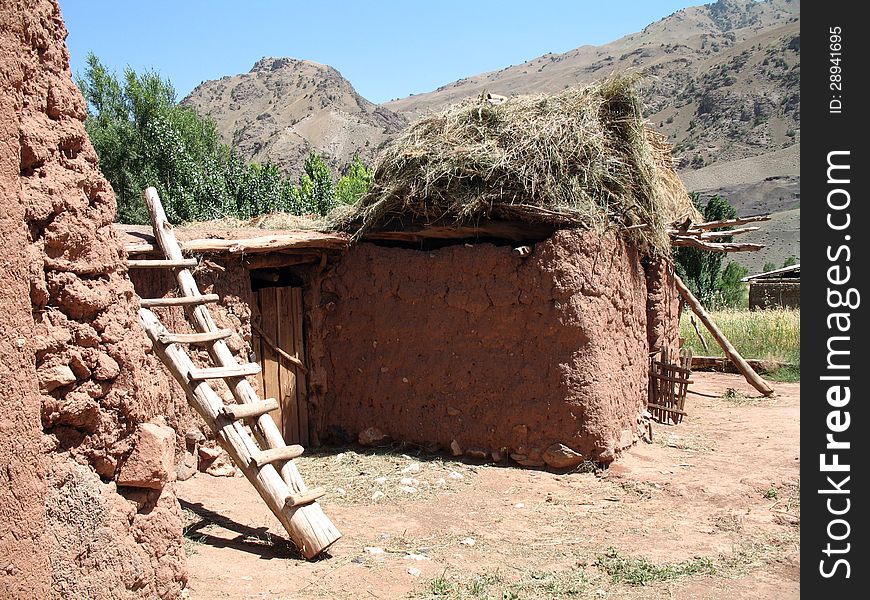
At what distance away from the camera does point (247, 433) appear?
5.42m

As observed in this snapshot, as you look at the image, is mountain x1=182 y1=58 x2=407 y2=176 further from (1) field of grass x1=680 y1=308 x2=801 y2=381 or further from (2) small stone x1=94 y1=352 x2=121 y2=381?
(2) small stone x1=94 y1=352 x2=121 y2=381

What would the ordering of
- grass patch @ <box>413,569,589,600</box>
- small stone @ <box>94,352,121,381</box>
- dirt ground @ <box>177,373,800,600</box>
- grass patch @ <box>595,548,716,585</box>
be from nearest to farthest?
small stone @ <box>94,352,121,381</box> < grass patch @ <box>413,569,589,600</box> < dirt ground @ <box>177,373,800,600</box> < grass patch @ <box>595,548,716,585</box>

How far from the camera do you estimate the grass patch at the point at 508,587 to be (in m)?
4.53

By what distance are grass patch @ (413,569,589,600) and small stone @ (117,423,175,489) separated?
6.28ft

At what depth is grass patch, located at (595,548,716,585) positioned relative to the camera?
15.8ft

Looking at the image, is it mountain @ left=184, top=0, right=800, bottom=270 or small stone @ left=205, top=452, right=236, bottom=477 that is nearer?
small stone @ left=205, top=452, right=236, bottom=477

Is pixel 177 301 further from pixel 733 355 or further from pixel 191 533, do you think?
pixel 733 355

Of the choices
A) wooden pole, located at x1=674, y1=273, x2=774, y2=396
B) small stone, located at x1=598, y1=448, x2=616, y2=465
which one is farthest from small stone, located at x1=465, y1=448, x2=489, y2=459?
wooden pole, located at x1=674, y1=273, x2=774, y2=396

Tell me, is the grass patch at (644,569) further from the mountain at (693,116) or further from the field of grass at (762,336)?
the mountain at (693,116)

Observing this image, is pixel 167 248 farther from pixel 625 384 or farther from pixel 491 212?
pixel 625 384

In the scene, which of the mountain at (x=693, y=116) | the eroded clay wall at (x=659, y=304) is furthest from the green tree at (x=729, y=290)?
the eroded clay wall at (x=659, y=304)

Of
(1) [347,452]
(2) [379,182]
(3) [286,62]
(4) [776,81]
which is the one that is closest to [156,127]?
(2) [379,182]

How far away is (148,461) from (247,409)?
2066 mm

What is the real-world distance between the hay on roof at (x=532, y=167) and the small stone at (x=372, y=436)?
2162 millimetres
